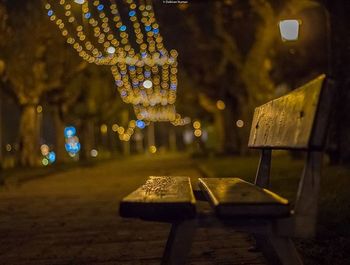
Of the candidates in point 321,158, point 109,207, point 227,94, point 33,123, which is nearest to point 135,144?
point 227,94

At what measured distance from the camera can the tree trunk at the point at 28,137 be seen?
110ft

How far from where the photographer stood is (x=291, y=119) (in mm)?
4562

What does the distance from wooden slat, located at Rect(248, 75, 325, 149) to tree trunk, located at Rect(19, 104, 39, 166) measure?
2848cm

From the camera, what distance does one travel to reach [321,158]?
400 centimetres

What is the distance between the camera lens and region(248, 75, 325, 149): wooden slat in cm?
395

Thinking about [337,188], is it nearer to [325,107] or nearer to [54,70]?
[325,107]

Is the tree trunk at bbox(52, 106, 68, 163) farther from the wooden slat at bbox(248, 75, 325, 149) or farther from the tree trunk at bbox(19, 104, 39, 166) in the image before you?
the wooden slat at bbox(248, 75, 325, 149)

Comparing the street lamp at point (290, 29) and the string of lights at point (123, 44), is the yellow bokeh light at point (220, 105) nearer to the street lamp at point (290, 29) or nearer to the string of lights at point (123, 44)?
the string of lights at point (123, 44)

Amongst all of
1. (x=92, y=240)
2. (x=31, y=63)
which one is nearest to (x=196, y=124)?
(x=31, y=63)

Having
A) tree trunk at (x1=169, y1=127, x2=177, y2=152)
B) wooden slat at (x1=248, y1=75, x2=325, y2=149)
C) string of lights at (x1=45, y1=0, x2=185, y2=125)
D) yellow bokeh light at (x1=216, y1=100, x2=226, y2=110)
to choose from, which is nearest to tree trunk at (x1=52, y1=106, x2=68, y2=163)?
string of lights at (x1=45, y1=0, x2=185, y2=125)

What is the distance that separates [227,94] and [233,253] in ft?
126

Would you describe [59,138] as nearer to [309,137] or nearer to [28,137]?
[28,137]

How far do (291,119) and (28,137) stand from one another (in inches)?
1194

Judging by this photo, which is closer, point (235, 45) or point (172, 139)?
point (235, 45)
